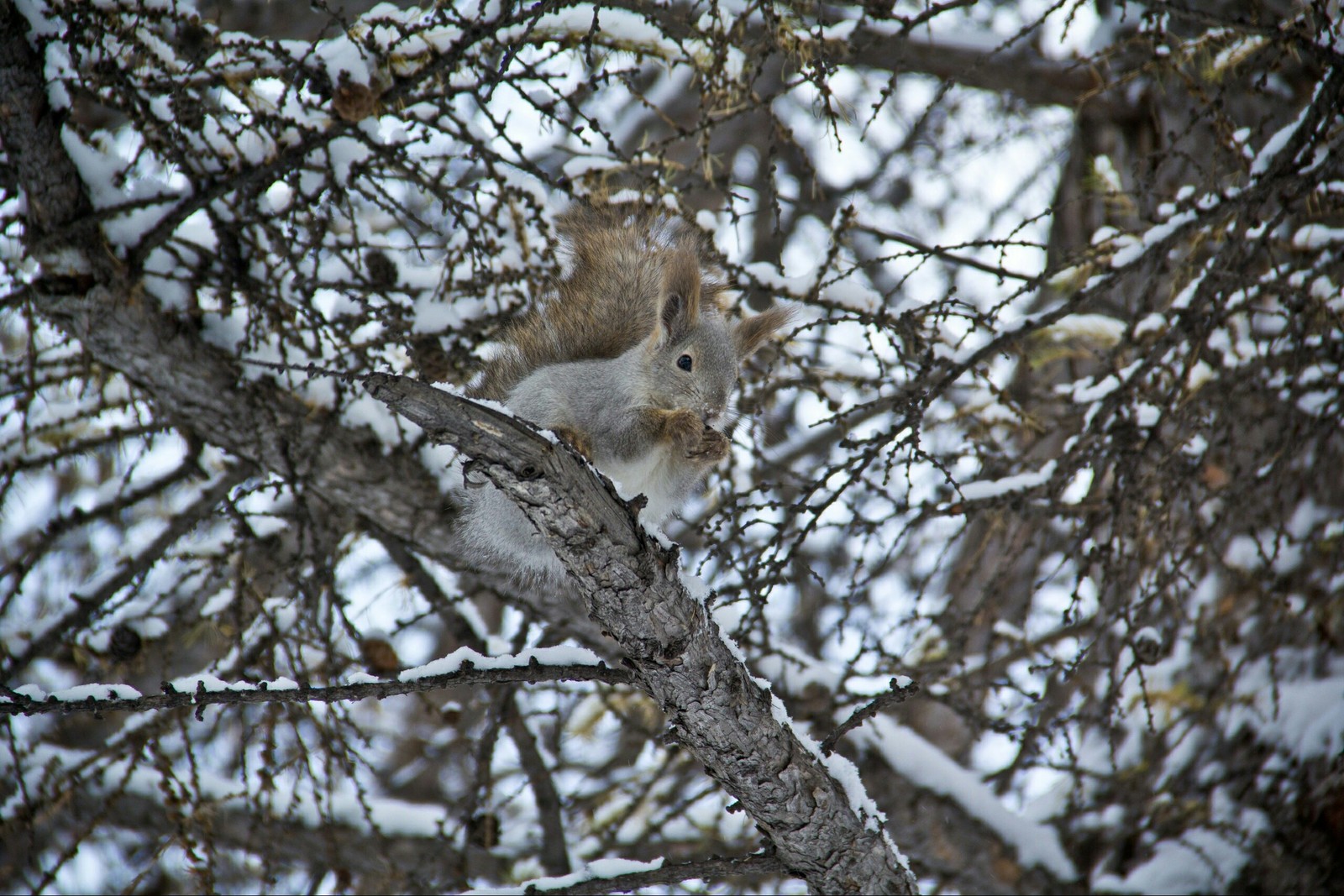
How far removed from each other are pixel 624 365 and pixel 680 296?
0.17 m

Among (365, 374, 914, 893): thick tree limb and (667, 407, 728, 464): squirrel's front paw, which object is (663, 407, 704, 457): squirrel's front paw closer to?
(667, 407, 728, 464): squirrel's front paw

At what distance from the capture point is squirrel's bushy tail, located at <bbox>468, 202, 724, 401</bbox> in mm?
1935

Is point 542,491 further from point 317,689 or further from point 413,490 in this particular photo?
point 413,490

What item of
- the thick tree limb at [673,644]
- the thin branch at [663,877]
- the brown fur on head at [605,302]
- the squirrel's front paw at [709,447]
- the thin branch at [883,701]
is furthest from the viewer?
the brown fur on head at [605,302]

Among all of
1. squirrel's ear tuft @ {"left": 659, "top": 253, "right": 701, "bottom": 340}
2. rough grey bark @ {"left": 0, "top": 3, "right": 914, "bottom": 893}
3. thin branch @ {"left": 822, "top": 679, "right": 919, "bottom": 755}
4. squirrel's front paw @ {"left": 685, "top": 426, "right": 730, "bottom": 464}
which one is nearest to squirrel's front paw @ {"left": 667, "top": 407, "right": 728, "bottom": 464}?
squirrel's front paw @ {"left": 685, "top": 426, "right": 730, "bottom": 464}

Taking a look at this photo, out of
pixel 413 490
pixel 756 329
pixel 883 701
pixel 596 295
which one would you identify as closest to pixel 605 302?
pixel 596 295

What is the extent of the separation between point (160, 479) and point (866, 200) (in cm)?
309

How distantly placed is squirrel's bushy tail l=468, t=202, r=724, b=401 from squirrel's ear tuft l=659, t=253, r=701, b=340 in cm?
1

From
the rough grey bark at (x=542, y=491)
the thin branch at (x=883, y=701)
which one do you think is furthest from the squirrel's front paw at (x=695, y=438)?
the thin branch at (x=883, y=701)

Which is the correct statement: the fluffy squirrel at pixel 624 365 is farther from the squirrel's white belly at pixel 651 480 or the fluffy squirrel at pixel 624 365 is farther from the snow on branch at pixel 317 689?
the snow on branch at pixel 317 689

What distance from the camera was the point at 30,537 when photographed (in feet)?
10.6

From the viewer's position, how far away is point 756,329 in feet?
6.55

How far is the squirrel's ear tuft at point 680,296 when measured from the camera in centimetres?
184

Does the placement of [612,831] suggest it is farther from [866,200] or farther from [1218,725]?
[866,200]
